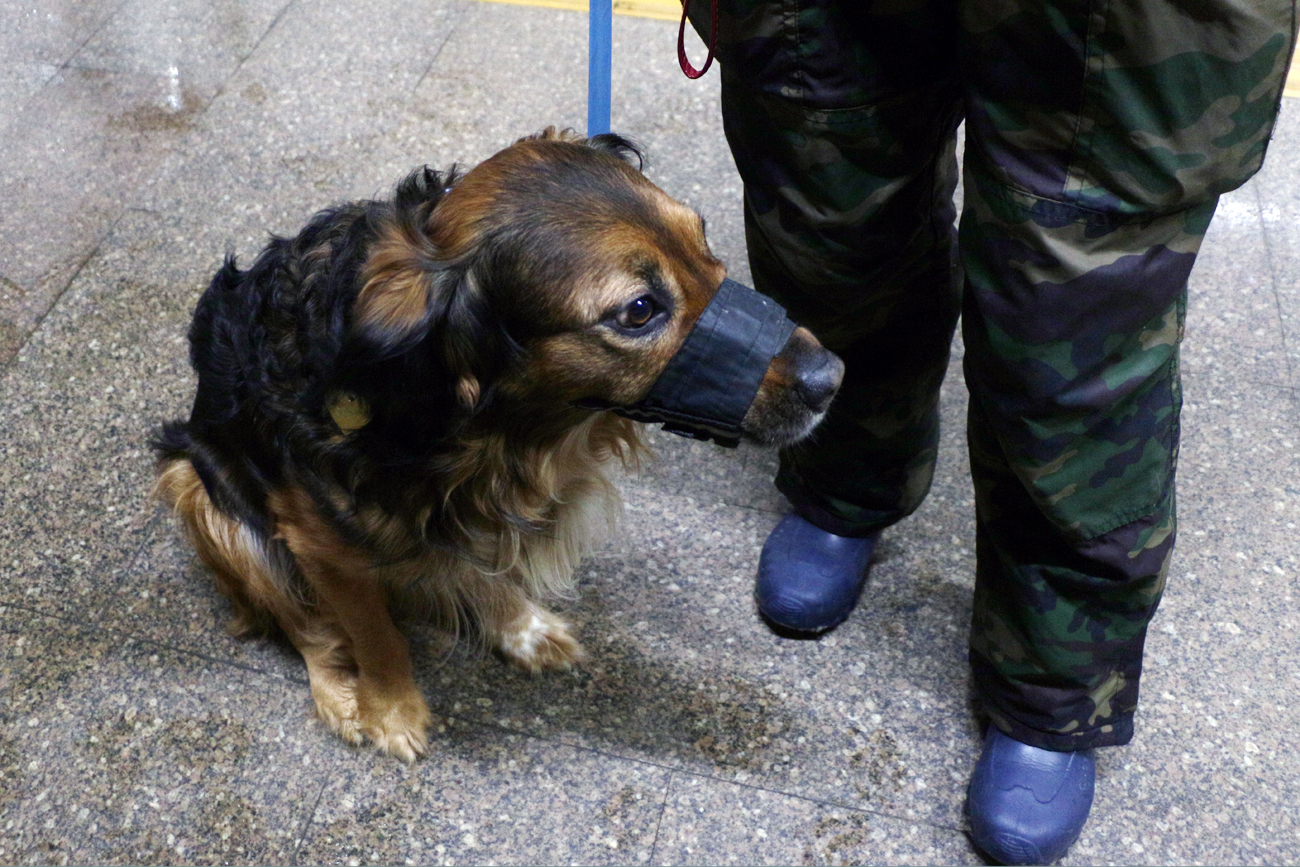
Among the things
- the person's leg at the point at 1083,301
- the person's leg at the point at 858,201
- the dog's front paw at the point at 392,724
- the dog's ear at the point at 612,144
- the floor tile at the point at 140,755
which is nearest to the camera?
the person's leg at the point at 1083,301

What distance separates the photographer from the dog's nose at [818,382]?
1.87 meters

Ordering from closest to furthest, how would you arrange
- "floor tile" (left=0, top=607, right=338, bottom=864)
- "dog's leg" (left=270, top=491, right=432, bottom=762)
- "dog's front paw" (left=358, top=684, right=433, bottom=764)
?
1. "dog's leg" (left=270, top=491, right=432, bottom=762)
2. "floor tile" (left=0, top=607, right=338, bottom=864)
3. "dog's front paw" (left=358, top=684, right=433, bottom=764)

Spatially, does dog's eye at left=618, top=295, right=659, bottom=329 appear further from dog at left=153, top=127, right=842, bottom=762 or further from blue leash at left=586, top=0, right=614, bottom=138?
blue leash at left=586, top=0, right=614, bottom=138

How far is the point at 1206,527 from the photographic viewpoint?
2.82 metres

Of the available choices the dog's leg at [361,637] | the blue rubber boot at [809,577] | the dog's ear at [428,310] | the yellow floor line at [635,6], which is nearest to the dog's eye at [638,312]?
the dog's ear at [428,310]

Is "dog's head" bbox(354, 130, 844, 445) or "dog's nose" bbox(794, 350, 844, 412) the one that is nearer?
"dog's head" bbox(354, 130, 844, 445)

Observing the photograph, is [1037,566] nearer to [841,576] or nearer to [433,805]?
[841,576]

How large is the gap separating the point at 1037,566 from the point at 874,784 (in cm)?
66

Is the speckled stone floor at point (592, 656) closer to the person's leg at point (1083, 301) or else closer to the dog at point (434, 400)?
the dog at point (434, 400)

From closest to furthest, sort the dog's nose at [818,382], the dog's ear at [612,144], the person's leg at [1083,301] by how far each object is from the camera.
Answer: the person's leg at [1083,301] → the dog's nose at [818,382] → the dog's ear at [612,144]

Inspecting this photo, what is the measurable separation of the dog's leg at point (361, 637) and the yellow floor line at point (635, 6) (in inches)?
115

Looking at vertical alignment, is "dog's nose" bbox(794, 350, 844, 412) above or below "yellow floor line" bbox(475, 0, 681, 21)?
above

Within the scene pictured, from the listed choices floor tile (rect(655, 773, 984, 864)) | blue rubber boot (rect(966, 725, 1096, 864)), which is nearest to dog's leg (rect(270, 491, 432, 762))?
floor tile (rect(655, 773, 984, 864))

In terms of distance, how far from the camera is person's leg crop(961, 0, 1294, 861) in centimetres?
140
